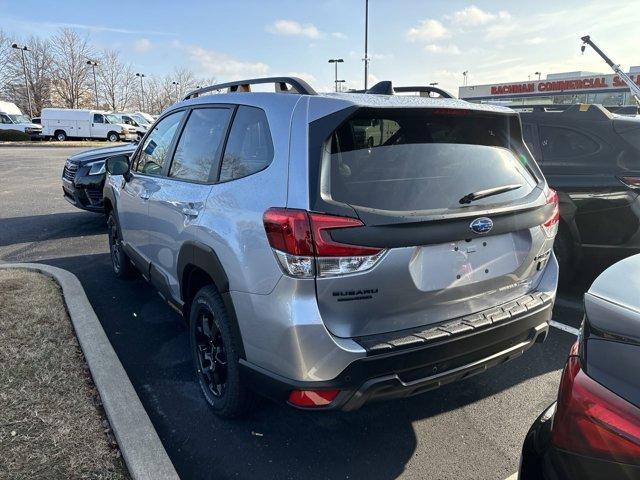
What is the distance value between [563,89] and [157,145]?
46223mm

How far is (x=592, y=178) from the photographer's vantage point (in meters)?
4.40

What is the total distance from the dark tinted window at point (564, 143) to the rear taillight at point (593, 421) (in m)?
3.68

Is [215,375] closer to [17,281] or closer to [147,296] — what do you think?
[147,296]

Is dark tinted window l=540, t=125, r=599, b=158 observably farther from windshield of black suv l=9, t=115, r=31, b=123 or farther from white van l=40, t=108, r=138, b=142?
windshield of black suv l=9, t=115, r=31, b=123

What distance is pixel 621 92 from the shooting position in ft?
120

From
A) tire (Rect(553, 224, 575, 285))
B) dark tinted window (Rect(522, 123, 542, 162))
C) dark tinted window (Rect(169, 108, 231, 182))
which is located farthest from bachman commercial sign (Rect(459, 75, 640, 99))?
dark tinted window (Rect(169, 108, 231, 182))

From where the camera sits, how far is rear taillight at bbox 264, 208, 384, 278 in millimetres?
2057

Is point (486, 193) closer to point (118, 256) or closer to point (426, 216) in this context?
point (426, 216)

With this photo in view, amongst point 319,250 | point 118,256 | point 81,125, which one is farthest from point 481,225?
point 81,125

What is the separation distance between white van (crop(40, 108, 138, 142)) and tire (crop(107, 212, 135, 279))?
113 feet

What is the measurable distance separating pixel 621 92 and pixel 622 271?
140 feet

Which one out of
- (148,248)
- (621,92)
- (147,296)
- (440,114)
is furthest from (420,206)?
(621,92)

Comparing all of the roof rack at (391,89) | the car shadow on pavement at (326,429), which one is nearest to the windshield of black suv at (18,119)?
the car shadow on pavement at (326,429)

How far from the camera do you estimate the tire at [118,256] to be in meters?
5.12
